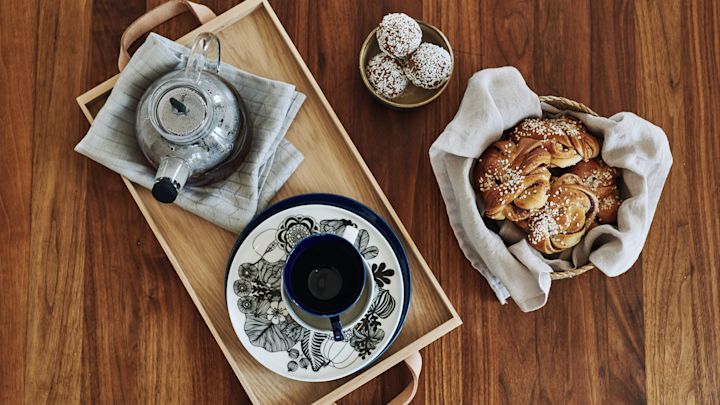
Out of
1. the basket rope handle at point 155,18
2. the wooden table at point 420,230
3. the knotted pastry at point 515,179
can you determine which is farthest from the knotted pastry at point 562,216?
the basket rope handle at point 155,18

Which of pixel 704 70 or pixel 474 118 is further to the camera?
pixel 704 70

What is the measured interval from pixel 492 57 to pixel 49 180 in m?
0.63

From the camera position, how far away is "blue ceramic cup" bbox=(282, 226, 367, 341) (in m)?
0.72

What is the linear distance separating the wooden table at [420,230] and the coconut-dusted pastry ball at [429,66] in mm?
70

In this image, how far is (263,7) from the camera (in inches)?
33.6

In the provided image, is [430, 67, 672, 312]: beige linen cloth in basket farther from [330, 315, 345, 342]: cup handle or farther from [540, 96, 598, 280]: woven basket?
[330, 315, 345, 342]: cup handle

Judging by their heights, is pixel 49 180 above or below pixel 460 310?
above

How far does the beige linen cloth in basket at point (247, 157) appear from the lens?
792 mm

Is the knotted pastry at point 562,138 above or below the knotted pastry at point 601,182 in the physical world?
above

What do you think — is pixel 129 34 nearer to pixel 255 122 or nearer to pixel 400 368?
pixel 255 122

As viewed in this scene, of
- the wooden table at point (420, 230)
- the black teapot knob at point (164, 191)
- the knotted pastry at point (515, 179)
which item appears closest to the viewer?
the black teapot knob at point (164, 191)

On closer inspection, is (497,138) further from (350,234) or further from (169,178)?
(169,178)

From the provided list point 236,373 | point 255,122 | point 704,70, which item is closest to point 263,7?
point 255,122

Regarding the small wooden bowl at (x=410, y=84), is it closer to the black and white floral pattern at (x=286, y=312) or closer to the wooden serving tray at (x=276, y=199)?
the wooden serving tray at (x=276, y=199)
